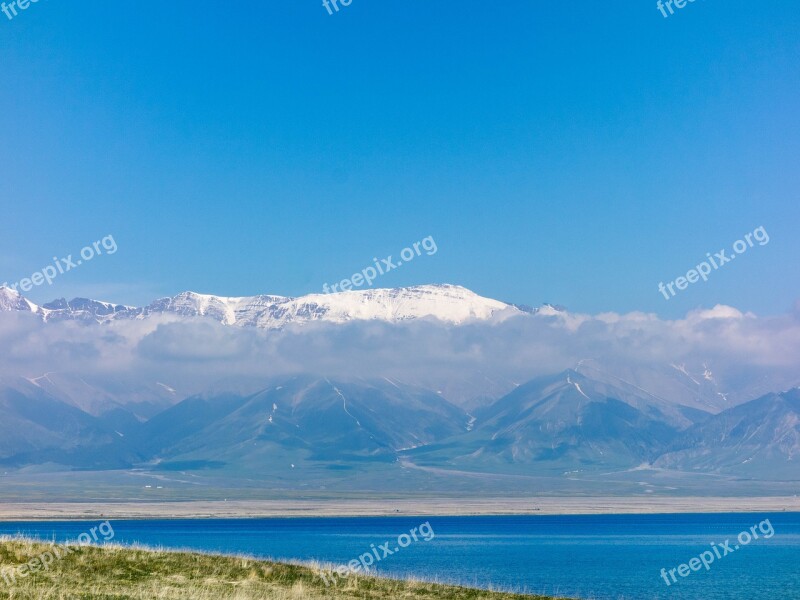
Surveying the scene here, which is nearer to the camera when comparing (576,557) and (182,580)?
(182,580)

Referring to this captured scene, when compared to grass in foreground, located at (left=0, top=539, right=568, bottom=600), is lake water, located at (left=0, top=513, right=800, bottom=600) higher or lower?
lower

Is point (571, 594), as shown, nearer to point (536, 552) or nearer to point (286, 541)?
point (536, 552)

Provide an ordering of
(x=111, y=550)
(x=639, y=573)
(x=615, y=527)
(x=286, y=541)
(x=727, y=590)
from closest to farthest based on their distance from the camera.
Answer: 1. (x=111, y=550)
2. (x=727, y=590)
3. (x=639, y=573)
4. (x=286, y=541)
5. (x=615, y=527)

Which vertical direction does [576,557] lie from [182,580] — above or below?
below

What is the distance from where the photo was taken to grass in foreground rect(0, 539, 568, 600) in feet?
114

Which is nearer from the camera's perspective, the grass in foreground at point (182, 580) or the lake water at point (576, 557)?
the grass in foreground at point (182, 580)

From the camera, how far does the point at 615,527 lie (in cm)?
19312

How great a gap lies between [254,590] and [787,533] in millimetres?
142364

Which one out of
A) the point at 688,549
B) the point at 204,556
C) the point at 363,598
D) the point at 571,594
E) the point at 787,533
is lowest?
the point at 787,533

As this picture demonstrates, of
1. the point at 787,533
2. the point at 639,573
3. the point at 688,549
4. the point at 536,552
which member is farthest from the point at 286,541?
the point at 787,533

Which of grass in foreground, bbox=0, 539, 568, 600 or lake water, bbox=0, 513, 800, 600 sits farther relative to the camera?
lake water, bbox=0, 513, 800, 600

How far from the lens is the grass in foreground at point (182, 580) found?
34750mm

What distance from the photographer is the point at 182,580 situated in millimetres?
38156

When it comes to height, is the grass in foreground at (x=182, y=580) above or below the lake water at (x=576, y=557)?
above
